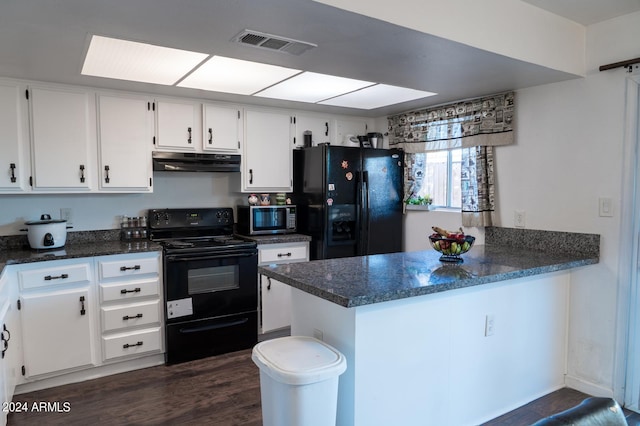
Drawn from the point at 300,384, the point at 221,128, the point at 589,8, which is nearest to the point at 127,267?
the point at 221,128

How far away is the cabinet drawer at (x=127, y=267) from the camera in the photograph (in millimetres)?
3043

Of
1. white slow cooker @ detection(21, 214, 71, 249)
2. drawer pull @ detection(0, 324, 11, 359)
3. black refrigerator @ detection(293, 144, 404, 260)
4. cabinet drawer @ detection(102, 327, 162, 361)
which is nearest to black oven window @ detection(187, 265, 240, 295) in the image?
cabinet drawer @ detection(102, 327, 162, 361)

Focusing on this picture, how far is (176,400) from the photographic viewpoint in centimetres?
274

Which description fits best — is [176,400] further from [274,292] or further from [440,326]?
[440,326]

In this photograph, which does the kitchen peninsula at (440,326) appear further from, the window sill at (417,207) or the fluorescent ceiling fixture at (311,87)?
the fluorescent ceiling fixture at (311,87)

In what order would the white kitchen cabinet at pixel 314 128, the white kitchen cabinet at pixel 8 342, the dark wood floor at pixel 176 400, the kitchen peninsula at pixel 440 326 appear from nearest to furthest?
1. the kitchen peninsula at pixel 440 326
2. the white kitchen cabinet at pixel 8 342
3. the dark wood floor at pixel 176 400
4. the white kitchen cabinet at pixel 314 128

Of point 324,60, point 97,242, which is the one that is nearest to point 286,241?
point 97,242

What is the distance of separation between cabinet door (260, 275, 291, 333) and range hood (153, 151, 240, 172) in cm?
105

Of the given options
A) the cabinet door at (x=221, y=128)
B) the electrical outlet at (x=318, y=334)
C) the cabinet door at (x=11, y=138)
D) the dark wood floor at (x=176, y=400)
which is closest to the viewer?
the electrical outlet at (x=318, y=334)

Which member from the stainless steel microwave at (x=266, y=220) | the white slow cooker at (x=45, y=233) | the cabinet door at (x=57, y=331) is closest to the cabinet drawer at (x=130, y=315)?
the cabinet door at (x=57, y=331)

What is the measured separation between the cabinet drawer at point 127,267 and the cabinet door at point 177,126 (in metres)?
0.98

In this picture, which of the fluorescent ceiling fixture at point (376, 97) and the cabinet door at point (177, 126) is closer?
the fluorescent ceiling fixture at point (376, 97)

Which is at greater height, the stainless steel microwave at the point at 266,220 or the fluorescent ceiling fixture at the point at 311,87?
the fluorescent ceiling fixture at the point at 311,87

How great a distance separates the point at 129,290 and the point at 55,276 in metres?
0.49
